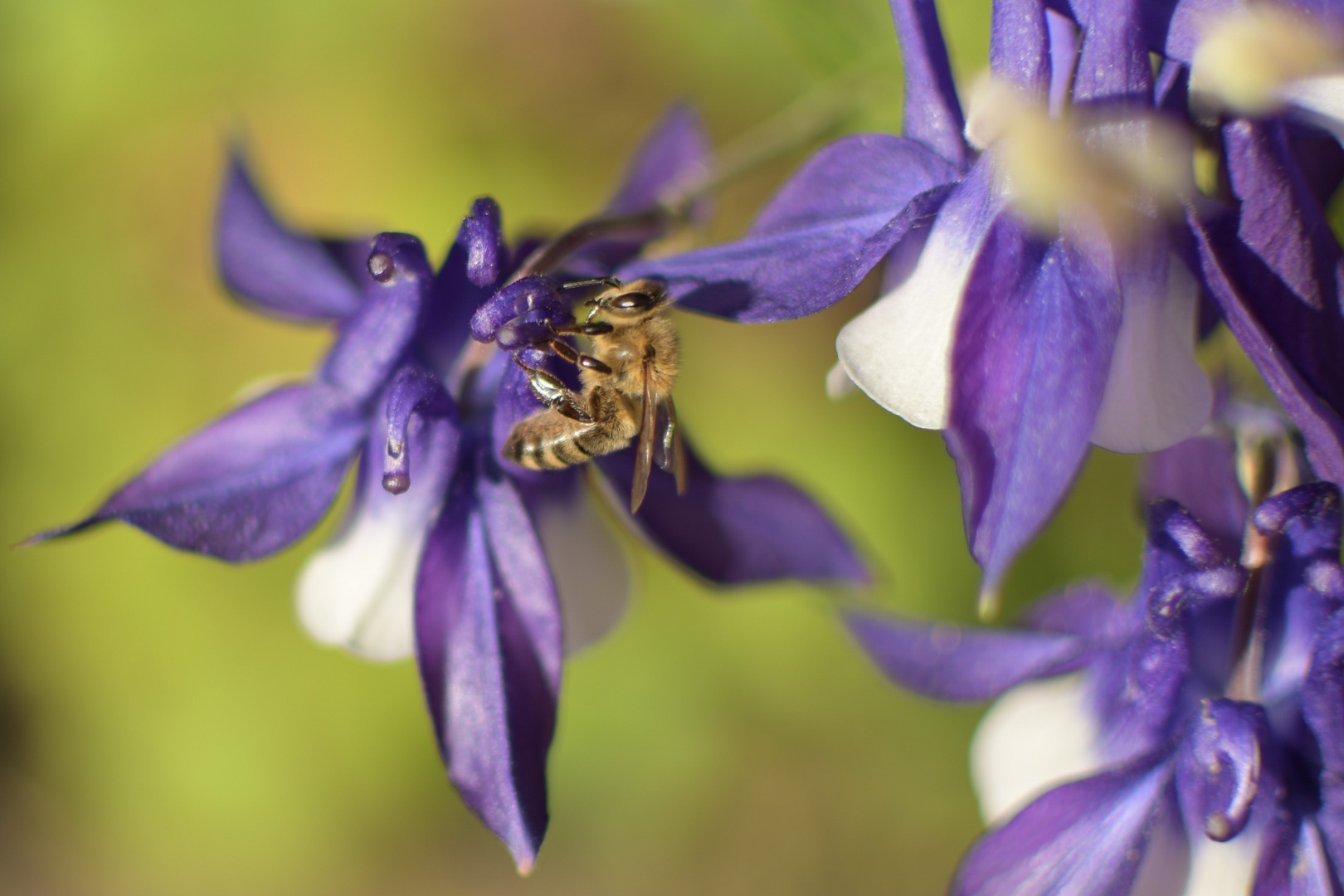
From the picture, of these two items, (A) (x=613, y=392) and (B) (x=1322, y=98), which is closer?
(B) (x=1322, y=98)

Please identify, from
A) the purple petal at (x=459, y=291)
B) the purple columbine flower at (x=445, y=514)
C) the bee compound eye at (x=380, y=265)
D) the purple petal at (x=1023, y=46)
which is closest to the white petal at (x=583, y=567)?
the purple columbine flower at (x=445, y=514)

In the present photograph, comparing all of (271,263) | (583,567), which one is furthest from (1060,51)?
(271,263)

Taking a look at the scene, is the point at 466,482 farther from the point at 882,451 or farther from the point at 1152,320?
the point at 882,451

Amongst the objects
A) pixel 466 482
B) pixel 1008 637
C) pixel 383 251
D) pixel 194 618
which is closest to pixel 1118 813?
pixel 1008 637

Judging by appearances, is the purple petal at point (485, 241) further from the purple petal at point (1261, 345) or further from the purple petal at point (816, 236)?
the purple petal at point (1261, 345)

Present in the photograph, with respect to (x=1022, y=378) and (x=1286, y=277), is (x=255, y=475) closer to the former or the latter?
(x=1022, y=378)

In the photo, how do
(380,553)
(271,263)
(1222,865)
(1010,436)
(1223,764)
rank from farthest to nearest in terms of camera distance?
(271,263)
(380,553)
(1222,865)
(1223,764)
(1010,436)

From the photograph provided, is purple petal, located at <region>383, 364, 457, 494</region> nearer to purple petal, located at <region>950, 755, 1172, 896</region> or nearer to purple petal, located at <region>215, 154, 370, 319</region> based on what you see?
purple petal, located at <region>215, 154, 370, 319</region>
